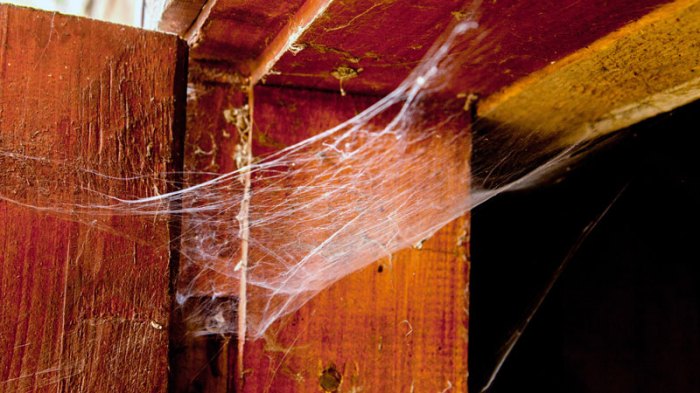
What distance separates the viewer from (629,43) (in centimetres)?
74

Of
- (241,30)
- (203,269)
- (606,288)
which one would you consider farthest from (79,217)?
(606,288)

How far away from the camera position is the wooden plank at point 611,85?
2.33ft

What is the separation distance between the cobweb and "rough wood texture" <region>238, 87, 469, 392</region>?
3 centimetres

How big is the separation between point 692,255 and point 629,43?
102cm

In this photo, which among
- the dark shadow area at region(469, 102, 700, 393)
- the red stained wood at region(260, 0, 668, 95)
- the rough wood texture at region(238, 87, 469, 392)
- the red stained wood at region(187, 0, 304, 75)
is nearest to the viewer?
the red stained wood at region(260, 0, 668, 95)

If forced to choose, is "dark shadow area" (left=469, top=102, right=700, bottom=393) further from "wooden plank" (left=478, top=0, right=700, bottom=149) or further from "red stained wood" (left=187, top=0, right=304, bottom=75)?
"red stained wood" (left=187, top=0, right=304, bottom=75)

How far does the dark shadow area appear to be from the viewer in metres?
1.46

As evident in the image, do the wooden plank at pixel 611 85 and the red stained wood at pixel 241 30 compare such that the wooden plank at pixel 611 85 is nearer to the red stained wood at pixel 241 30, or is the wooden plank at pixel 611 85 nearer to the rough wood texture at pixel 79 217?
the red stained wood at pixel 241 30

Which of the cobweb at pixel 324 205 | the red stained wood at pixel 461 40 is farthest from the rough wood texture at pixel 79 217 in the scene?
the red stained wood at pixel 461 40

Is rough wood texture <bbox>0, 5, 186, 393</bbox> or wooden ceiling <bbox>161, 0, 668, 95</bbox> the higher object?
wooden ceiling <bbox>161, 0, 668, 95</bbox>

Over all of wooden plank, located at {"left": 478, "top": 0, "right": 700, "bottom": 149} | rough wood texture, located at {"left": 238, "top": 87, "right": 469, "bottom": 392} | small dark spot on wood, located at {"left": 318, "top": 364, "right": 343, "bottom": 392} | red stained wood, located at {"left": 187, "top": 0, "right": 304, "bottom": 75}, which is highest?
red stained wood, located at {"left": 187, "top": 0, "right": 304, "bottom": 75}

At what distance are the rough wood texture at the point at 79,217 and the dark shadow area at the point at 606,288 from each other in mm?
917

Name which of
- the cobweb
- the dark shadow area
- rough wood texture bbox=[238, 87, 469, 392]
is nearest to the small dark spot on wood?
rough wood texture bbox=[238, 87, 469, 392]

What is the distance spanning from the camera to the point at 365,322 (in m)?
0.95
